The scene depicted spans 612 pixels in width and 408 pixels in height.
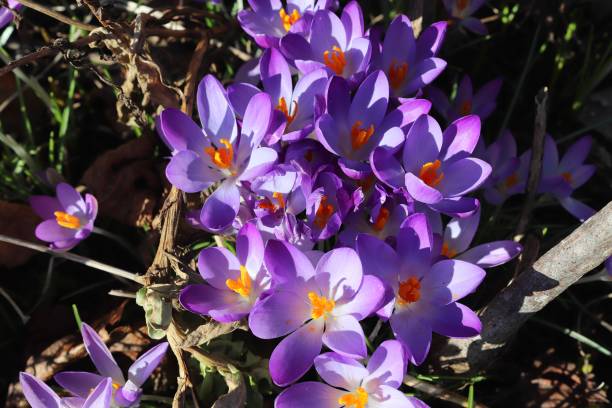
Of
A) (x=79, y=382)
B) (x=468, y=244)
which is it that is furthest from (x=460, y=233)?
(x=79, y=382)

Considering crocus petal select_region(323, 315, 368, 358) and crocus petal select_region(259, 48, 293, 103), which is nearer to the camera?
crocus petal select_region(323, 315, 368, 358)

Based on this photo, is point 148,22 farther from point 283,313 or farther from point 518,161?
point 518,161

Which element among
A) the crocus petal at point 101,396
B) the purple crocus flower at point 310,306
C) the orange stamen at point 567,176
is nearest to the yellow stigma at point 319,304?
the purple crocus flower at point 310,306

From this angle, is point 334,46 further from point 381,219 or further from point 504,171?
point 504,171

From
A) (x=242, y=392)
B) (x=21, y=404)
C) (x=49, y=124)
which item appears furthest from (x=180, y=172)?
(x=49, y=124)

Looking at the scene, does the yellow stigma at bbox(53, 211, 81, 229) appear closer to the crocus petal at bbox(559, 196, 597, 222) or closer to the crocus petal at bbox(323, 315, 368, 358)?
the crocus petal at bbox(323, 315, 368, 358)

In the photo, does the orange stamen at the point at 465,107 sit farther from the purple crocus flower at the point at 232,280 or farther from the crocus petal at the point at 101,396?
the crocus petal at the point at 101,396

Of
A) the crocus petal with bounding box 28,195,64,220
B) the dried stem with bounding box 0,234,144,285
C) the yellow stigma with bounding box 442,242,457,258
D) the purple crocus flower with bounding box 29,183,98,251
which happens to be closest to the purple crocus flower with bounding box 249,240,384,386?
the yellow stigma with bounding box 442,242,457,258
